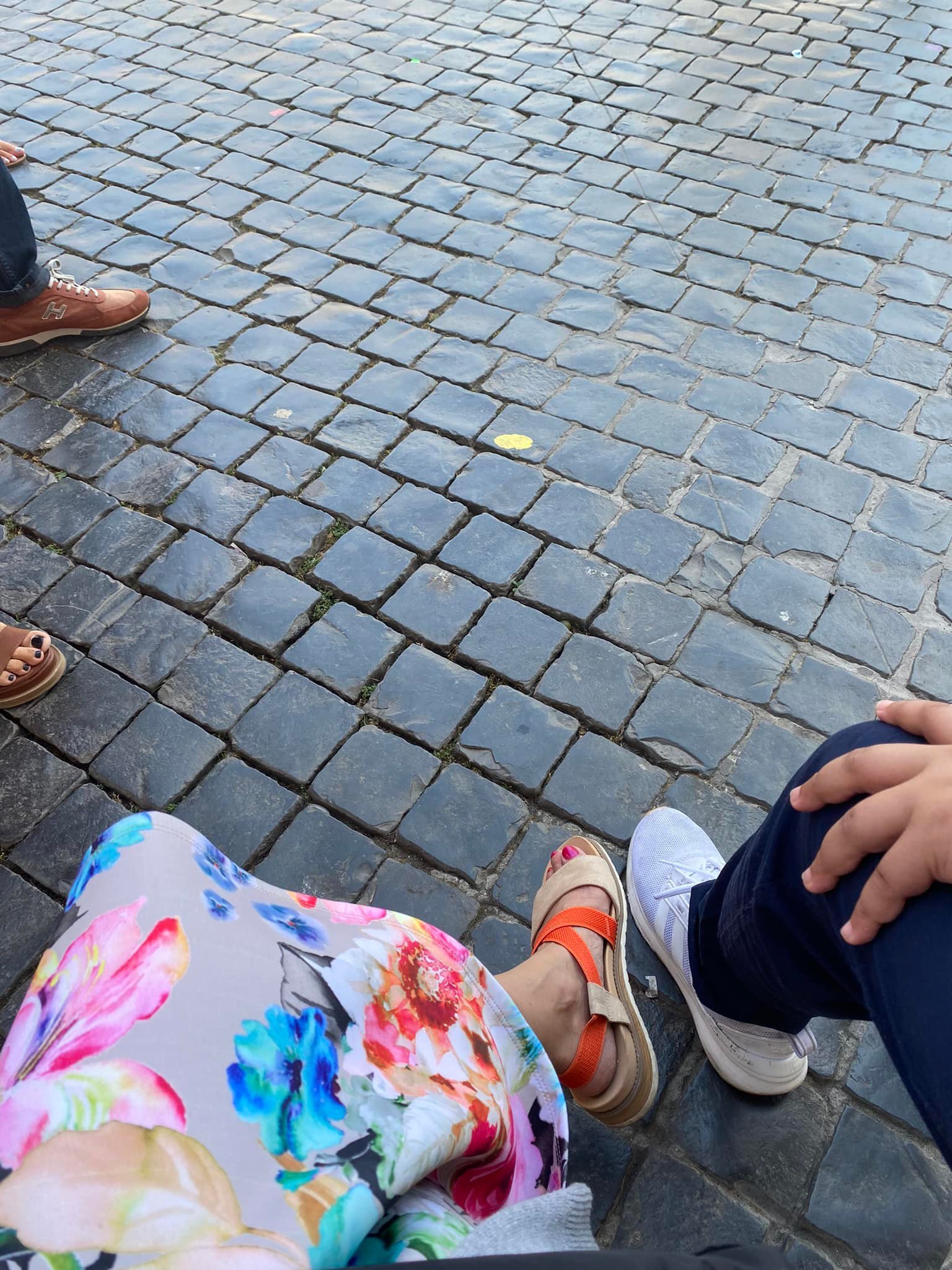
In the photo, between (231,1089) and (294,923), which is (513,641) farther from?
(231,1089)

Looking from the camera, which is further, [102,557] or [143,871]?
[102,557]

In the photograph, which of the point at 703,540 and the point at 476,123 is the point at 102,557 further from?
the point at 476,123

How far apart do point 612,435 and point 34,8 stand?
5.36 m

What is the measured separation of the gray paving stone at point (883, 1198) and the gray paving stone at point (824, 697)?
0.96 m

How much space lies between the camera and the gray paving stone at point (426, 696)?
99.1 inches

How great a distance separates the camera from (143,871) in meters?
1.17

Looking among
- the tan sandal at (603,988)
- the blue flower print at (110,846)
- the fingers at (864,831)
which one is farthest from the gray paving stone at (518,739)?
the blue flower print at (110,846)

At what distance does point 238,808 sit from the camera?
239cm

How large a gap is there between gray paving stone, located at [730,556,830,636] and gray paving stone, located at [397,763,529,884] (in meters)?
0.92

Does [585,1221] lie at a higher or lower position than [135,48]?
lower

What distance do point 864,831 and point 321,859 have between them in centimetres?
141

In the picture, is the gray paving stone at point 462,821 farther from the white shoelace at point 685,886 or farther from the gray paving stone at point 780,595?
the gray paving stone at point 780,595

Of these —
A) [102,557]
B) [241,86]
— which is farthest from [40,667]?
[241,86]

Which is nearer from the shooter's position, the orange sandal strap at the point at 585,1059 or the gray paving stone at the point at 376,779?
the orange sandal strap at the point at 585,1059
